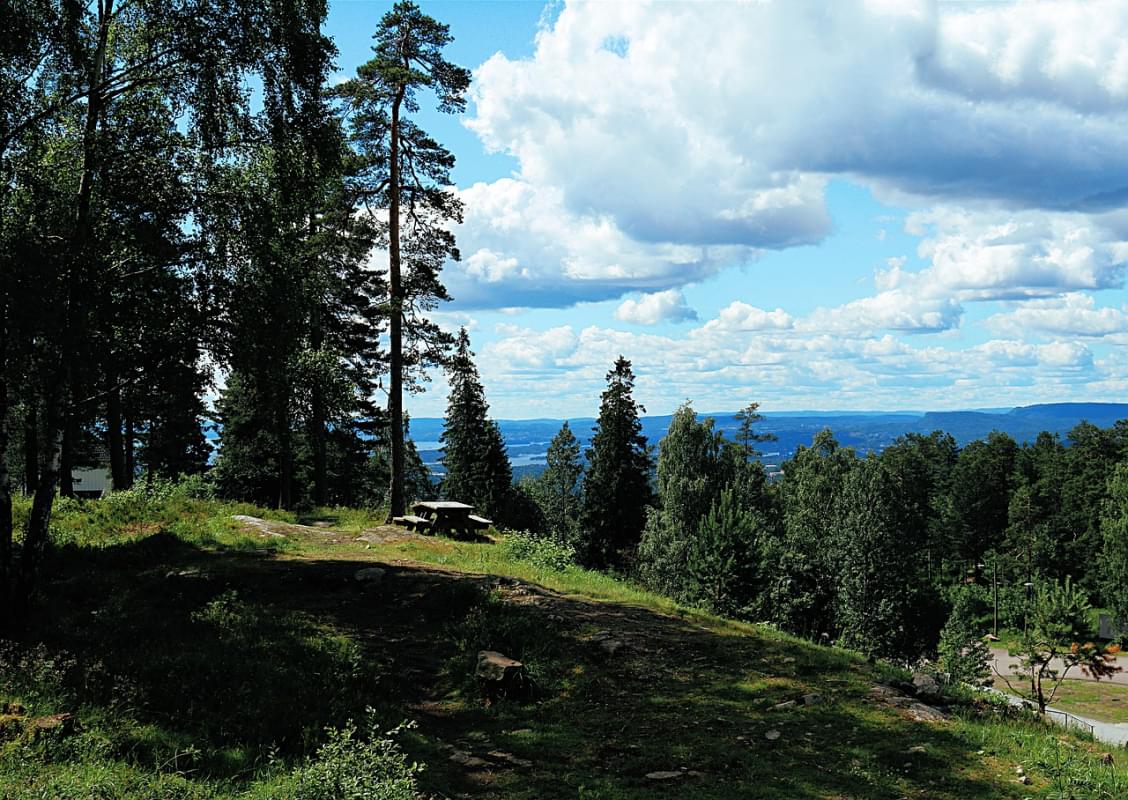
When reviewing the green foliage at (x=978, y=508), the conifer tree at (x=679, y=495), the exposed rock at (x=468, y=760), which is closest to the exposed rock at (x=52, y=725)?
the exposed rock at (x=468, y=760)

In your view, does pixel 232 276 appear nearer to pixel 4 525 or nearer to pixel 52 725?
pixel 4 525

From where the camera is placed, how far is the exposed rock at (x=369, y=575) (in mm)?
14500

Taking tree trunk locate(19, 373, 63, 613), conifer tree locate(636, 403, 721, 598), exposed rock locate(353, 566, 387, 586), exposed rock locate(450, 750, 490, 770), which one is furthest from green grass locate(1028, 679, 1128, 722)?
tree trunk locate(19, 373, 63, 613)

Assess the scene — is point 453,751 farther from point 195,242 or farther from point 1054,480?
point 1054,480

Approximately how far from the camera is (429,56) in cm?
2233

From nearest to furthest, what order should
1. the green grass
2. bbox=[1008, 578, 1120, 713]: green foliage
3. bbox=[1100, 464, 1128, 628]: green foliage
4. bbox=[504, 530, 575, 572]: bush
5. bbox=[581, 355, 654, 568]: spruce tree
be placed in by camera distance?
bbox=[504, 530, 575, 572]: bush < bbox=[1008, 578, 1120, 713]: green foliage < the green grass < bbox=[581, 355, 654, 568]: spruce tree < bbox=[1100, 464, 1128, 628]: green foliage

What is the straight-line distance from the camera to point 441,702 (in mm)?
9992

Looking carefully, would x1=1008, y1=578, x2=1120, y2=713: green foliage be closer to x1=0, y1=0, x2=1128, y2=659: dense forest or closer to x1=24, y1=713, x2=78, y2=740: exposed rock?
x1=0, y1=0, x2=1128, y2=659: dense forest

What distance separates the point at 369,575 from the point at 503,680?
18.1 feet

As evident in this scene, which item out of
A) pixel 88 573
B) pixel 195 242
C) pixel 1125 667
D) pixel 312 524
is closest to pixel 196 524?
pixel 312 524

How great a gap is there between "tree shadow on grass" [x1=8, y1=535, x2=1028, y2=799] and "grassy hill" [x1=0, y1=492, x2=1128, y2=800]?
4 cm

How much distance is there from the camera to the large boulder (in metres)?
10.1

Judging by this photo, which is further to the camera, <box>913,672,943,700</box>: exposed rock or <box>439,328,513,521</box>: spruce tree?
<box>439,328,513,521</box>: spruce tree

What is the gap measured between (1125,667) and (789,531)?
1259 inches
